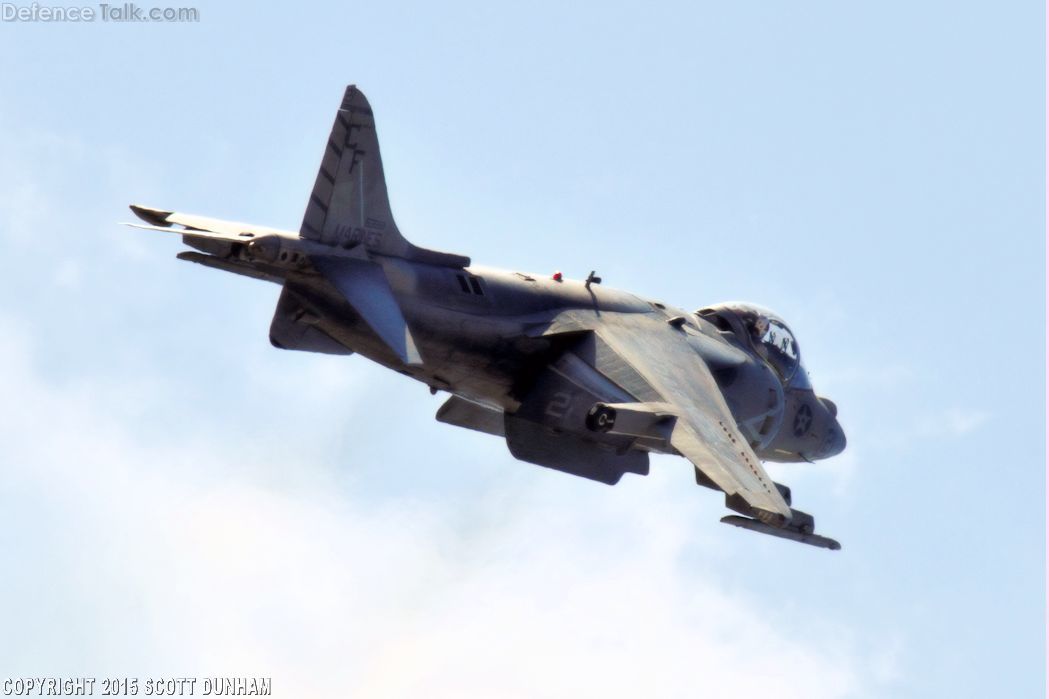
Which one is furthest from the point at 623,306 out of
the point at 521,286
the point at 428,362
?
the point at 428,362

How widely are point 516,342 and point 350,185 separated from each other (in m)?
4.31

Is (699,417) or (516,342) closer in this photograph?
(699,417)

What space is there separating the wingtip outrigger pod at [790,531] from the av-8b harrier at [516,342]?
0.10 feet

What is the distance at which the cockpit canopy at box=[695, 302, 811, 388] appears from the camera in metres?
36.2

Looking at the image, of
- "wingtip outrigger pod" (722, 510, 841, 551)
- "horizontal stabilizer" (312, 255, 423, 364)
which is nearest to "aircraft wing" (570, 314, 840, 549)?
"wingtip outrigger pod" (722, 510, 841, 551)

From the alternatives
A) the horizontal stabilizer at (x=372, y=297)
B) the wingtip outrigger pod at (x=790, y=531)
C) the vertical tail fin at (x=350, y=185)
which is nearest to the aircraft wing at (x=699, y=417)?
the wingtip outrigger pod at (x=790, y=531)

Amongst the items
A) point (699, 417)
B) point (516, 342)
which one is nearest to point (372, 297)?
point (516, 342)

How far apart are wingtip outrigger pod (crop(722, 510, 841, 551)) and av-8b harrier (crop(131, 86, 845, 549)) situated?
1.2 inches

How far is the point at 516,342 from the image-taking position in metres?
31.6

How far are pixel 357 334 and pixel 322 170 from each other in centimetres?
273

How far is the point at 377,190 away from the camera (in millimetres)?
29719

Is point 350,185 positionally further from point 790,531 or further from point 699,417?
point 790,531

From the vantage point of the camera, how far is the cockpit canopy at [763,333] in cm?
3622

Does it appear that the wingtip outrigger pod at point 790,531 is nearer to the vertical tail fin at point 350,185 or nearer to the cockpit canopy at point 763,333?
the cockpit canopy at point 763,333
